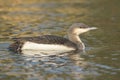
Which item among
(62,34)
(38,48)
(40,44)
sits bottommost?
(62,34)

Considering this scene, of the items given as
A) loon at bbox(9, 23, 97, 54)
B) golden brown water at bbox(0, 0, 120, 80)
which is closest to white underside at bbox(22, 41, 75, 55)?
A: loon at bbox(9, 23, 97, 54)

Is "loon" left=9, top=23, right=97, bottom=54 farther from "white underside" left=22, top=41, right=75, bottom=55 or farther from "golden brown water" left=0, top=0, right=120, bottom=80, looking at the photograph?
"golden brown water" left=0, top=0, right=120, bottom=80

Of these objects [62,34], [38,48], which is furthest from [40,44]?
[62,34]

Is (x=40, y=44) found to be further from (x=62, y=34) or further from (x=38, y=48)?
(x=62, y=34)

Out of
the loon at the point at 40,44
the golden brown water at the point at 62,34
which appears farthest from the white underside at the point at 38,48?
the golden brown water at the point at 62,34

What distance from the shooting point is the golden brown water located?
13.7 metres

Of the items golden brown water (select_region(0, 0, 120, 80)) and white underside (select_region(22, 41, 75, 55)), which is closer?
golden brown water (select_region(0, 0, 120, 80))

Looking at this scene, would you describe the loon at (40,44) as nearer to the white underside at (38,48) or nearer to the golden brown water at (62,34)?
the white underside at (38,48)

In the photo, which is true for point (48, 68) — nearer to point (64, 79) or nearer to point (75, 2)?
point (64, 79)

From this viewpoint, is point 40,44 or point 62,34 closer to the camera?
point 40,44

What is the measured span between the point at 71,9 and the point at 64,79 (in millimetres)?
15903

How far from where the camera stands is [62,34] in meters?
21.2

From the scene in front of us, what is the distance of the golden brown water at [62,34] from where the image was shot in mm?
13727

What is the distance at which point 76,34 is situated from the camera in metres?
18.4
